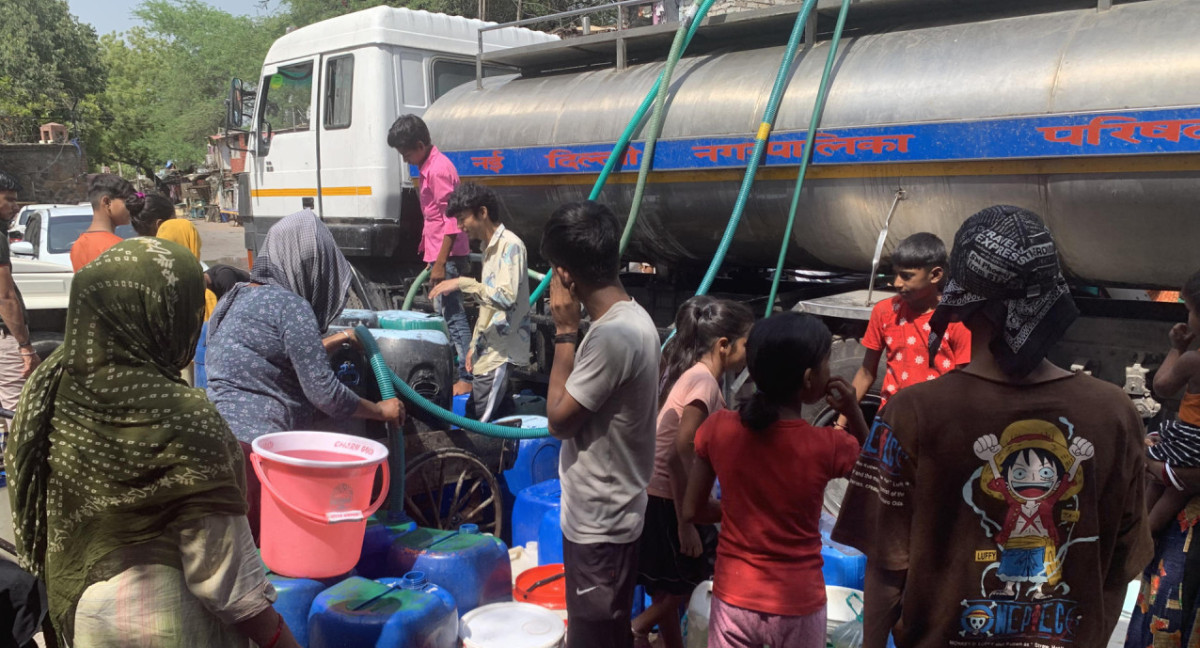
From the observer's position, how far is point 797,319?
7.18ft

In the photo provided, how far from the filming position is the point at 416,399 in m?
3.89

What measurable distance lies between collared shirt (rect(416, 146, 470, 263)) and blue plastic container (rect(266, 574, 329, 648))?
10.6 ft

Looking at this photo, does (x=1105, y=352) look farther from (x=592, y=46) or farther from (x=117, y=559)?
(x=117, y=559)

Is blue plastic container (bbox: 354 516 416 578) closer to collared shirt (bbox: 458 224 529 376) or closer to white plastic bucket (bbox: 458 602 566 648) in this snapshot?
white plastic bucket (bbox: 458 602 566 648)

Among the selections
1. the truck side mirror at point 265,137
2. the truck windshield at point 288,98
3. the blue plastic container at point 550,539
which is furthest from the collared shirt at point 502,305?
the truck side mirror at point 265,137

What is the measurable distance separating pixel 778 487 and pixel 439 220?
14.3 feet

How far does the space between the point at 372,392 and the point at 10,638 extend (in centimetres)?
212

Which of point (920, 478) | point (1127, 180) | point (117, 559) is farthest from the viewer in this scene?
point (1127, 180)

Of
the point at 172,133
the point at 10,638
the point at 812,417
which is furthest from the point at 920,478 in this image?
the point at 172,133

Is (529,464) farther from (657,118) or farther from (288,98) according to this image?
(288,98)

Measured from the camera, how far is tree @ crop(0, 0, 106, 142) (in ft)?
109

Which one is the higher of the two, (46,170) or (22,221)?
(46,170)

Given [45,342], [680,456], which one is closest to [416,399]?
[680,456]

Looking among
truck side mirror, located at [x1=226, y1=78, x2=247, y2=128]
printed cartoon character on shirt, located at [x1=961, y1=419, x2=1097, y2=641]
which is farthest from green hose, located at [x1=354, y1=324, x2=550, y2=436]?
truck side mirror, located at [x1=226, y1=78, x2=247, y2=128]
